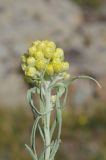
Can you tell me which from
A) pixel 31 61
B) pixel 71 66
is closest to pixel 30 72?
pixel 31 61

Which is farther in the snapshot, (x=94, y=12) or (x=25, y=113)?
(x=94, y=12)

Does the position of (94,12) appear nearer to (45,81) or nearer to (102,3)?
(102,3)

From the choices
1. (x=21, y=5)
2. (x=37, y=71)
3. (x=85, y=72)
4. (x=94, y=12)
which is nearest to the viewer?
(x=37, y=71)

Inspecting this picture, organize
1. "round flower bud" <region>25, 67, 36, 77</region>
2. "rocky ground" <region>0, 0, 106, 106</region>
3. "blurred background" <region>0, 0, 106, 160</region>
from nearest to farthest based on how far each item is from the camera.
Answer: "round flower bud" <region>25, 67, 36, 77</region> → "blurred background" <region>0, 0, 106, 160</region> → "rocky ground" <region>0, 0, 106, 106</region>

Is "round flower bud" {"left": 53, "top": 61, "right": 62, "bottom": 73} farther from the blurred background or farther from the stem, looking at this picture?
the blurred background

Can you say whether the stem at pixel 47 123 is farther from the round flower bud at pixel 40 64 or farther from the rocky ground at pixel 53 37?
the rocky ground at pixel 53 37

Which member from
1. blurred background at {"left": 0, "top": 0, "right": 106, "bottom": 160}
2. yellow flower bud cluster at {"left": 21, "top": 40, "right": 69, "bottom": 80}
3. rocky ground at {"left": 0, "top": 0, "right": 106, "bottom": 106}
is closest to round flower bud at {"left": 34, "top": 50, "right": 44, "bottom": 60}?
yellow flower bud cluster at {"left": 21, "top": 40, "right": 69, "bottom": 80}

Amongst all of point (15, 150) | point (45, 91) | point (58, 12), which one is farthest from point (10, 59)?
point (45, 91)
